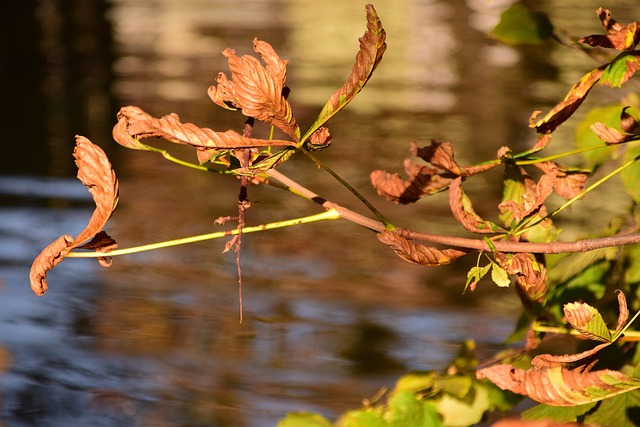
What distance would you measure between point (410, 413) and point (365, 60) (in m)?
0.37

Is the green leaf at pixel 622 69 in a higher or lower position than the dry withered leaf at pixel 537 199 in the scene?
higher

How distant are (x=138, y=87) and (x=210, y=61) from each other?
1.35 meters

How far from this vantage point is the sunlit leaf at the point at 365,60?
0.75 m

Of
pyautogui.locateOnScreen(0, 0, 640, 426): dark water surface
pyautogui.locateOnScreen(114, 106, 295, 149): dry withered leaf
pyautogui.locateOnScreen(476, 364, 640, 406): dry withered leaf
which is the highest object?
pyautogui.locateOnScreen(114, 106, 295, 149): dry withered leaf

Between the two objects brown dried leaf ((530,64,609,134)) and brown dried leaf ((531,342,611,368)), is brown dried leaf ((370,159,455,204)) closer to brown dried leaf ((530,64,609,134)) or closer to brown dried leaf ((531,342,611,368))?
brown dried leaf ((530,64,609,134))

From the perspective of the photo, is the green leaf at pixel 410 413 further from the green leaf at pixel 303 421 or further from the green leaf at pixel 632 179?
the green leaf at pixel 632 179

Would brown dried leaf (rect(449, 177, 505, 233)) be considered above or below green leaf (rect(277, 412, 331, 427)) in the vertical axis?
above

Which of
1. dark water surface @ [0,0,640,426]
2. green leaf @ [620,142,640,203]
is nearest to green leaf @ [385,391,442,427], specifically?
green leaf @ [620,142,640,203]

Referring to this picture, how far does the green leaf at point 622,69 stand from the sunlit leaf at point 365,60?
28 cm

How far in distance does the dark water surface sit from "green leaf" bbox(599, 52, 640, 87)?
3.93 feet

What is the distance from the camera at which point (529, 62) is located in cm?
792

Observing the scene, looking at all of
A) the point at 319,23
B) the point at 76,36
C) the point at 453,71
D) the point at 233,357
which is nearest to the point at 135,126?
the point at 233,357

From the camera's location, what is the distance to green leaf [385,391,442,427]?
0.95 meters

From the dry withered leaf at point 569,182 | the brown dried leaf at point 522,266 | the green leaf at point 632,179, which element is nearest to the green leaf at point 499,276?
the brown dried leaf at point 522,266
